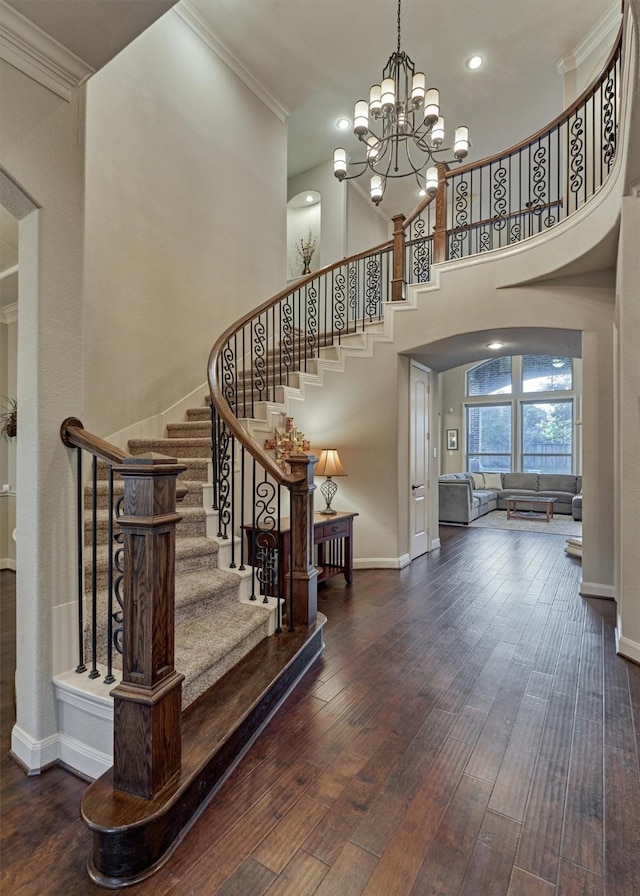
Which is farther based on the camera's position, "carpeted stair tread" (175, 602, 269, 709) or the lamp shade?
the lamp shade

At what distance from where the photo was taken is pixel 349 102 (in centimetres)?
629

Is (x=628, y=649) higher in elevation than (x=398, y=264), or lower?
lower

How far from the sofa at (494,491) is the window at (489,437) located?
685 mm

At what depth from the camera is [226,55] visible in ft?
17.7

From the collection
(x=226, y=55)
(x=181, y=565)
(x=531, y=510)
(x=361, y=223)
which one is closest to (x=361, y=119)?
(x=226, y=55)

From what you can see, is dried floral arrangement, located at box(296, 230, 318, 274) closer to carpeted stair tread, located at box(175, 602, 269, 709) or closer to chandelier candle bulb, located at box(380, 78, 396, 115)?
chandelier candle bulb, located at box(380, 78, 396, 115)

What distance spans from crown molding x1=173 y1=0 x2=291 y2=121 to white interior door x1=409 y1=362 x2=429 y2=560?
171 inches

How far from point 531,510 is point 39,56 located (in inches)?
413

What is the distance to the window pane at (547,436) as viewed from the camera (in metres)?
10.4

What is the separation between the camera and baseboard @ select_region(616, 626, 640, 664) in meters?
2.68

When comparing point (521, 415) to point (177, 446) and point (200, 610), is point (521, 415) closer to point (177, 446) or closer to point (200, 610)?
point (177, 446)

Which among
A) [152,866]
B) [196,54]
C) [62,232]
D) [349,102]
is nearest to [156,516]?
[152,866]

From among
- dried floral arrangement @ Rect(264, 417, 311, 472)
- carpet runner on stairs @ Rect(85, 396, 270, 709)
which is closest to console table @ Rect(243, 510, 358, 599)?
dried floral arrangement @ Rect(264, 417, 311, 472)

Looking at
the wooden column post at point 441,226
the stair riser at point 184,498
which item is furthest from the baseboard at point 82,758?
the wooden column post at point 441,226
